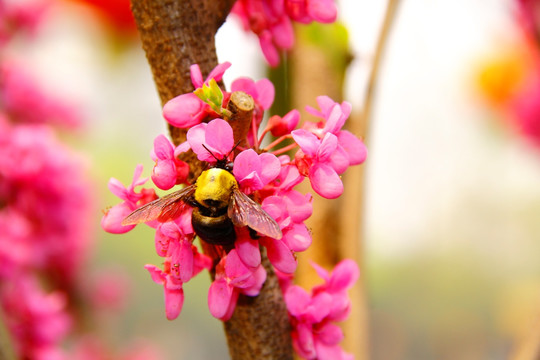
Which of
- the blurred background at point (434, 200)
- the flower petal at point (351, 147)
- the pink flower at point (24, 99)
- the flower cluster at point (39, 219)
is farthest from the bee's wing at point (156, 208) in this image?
the blurred background at point (434, 200)

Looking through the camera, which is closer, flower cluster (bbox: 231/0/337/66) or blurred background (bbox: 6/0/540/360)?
flower cluster (bbox: 231/0/337/66)

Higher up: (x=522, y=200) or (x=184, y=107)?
(x=184, y=107)

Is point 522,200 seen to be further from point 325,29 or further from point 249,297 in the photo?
point 249,297

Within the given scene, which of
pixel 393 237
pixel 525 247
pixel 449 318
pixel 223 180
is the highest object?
pixel 223 180

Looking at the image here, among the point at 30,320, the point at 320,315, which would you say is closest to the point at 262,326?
the point at 320,315

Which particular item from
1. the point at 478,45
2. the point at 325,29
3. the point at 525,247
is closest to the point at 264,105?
the point at 325,29

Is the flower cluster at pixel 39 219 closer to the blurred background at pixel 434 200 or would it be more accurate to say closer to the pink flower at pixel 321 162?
the pink flower at pixel 321 162

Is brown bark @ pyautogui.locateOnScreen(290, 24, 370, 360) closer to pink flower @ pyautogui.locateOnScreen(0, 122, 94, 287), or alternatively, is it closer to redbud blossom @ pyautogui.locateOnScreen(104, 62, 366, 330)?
redbud blossom @ pyautogui.locateOnScreen(104, 62, 366, 330)

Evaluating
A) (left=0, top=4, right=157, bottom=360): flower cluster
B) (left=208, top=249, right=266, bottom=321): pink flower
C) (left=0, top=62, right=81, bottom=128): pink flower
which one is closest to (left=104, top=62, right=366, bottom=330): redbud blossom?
(left=208, top=249, right=266, bottom=321): pink flower
